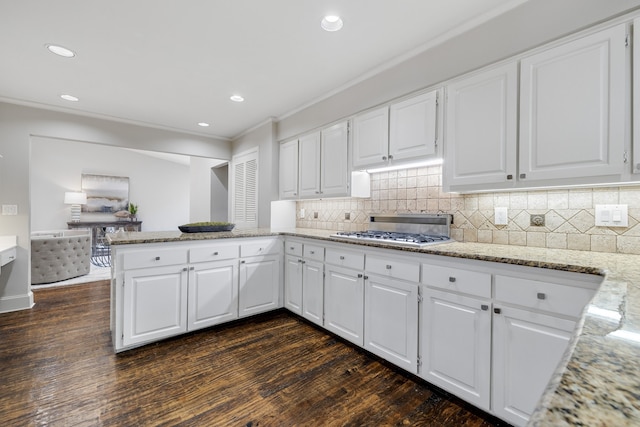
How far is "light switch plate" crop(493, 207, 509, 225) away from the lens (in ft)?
6.85

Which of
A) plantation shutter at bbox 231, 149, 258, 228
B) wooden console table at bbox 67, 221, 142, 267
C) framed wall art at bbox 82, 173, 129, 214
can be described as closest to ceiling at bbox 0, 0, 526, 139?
plantation shutter at bbox 231, 149, 258, 228

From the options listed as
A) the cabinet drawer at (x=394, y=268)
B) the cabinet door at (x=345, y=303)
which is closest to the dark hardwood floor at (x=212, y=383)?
the cabinet door at (x=345, y=303)

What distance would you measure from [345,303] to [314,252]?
22.4 inches

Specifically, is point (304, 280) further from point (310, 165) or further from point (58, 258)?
point (58, 258)

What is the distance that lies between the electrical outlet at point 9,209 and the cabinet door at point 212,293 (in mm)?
2493

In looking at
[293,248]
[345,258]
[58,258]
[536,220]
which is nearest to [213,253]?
[293,248]

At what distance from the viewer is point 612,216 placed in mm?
1681

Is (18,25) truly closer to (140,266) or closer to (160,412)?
(140,266)

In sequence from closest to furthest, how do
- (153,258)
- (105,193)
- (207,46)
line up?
(207,46) < (153,258) < (105,193)

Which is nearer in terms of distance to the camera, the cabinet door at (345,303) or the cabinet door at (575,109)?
the cabinet door at (575,109)

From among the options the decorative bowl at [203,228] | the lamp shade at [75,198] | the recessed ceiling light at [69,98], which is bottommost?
the decorative bowl at [203,228]

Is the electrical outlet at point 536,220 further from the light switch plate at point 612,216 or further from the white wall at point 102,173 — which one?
the white wall at point 102,173

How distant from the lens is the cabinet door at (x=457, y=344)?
1.64 m

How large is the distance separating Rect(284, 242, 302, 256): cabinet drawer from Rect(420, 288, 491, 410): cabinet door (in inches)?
56.4
